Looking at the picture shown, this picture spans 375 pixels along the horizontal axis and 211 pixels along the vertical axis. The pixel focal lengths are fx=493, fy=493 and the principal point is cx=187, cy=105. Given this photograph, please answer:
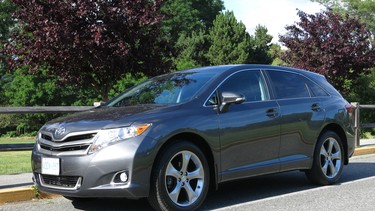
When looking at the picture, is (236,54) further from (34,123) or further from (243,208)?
(243,208)

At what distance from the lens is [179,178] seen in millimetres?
5344

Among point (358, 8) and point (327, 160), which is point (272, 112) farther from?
point (358, 8)

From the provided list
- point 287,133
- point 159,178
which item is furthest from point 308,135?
point 159,178

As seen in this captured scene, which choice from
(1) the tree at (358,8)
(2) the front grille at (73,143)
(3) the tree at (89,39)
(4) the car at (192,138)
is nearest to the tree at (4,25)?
(1) the tree at (358,8)

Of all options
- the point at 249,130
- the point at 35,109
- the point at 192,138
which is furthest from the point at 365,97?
the point at 192,138

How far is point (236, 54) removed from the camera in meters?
44.6

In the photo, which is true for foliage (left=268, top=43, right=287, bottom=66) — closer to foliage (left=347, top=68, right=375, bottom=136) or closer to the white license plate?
foliage (left=347, top=68, right=375, bottom=136)

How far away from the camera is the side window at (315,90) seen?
7441 millimetres

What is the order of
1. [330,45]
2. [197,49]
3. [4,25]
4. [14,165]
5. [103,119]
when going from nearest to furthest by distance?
[103,119], [14,165], [330,45], [197,49], [4,25]

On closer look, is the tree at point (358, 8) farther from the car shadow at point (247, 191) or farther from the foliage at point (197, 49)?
the car shadow at point (247, 191)

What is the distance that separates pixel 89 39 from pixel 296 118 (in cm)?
471

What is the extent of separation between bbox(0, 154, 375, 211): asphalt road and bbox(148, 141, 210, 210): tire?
473 millimetres

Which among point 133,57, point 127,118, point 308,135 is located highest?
point 133,57

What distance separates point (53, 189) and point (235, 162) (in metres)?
2.12
